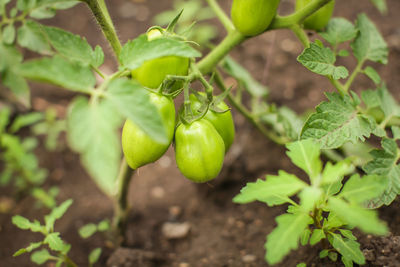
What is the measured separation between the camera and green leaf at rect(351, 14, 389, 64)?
3.75ft

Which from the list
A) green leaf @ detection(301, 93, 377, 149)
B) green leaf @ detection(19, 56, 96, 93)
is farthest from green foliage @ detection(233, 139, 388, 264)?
green leaf @ detection(19, 56, 96, 93)

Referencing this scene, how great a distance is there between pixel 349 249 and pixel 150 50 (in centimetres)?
64

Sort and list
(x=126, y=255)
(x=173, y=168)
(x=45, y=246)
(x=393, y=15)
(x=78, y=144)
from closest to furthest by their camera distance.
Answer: (x=78, y=144) → (x=126, y=255) → (x=45, y=246) → (x=173, y=168) → (x=393, y=15)

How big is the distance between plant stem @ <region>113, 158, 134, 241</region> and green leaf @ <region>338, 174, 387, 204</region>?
2.20 feet

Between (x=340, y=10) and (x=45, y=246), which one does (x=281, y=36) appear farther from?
(x=45, y=246)

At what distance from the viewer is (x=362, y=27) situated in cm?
117

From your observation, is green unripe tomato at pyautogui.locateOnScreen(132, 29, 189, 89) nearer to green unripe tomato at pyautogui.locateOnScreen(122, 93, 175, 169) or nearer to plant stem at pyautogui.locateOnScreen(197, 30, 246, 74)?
green unripe tomato at pyautogui.locateOnScreen(122, 93, 175, 169)

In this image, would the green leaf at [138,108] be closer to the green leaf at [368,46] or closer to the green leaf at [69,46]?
the green leaf at [69,46]

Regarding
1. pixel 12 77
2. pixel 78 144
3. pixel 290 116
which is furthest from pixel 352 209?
pixel 290 116

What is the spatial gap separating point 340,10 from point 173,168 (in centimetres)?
154

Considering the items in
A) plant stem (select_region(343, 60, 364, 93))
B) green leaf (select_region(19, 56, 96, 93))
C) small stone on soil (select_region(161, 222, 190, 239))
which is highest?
green leaf (select_region(19, 56, 96, 93))

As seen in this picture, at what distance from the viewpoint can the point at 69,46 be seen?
761 mm

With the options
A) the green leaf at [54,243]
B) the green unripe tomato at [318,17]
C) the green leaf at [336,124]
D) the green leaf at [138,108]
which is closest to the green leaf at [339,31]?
the green unripe tomato at [318,17]

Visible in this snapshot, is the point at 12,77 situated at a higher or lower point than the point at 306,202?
higher
